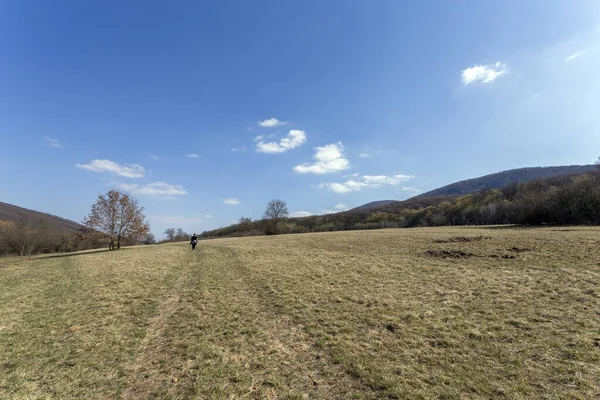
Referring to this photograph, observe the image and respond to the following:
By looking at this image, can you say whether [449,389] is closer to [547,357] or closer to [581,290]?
[547,357]

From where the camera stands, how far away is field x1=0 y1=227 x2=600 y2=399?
5.86 meters

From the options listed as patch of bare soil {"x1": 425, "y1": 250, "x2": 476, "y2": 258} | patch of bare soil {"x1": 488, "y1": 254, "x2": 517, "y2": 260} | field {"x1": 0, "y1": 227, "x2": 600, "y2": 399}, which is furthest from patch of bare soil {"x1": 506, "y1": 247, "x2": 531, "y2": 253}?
field {"x1": 0, "y1": 227, "x2": 600, "y2": 399}

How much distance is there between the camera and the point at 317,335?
852 cm

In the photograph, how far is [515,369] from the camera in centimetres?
611

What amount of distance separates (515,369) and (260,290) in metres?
10.8

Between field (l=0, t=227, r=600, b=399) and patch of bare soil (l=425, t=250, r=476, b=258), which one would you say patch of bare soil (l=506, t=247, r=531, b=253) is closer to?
patch of bare soil (l=425, t=250, r=476, b=258)

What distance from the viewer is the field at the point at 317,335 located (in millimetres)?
5859

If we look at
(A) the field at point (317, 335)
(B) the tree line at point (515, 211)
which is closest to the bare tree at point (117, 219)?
(A) the field at point (317, 335)

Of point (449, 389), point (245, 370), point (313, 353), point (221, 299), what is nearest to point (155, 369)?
point (245, 370)

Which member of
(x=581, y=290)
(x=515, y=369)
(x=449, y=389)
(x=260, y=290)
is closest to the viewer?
(x=449, y=389)

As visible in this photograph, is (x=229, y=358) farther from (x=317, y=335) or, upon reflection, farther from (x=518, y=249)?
(x=518, y=249)

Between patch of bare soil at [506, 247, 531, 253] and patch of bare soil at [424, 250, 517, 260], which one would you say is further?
patch of bare soil at [506, 247, 531, 253]

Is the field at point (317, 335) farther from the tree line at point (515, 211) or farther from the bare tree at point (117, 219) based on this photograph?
the tree line at point (515, 211)

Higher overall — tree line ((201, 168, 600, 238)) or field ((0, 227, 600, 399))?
tree line ((201, 168, 600, 238))
